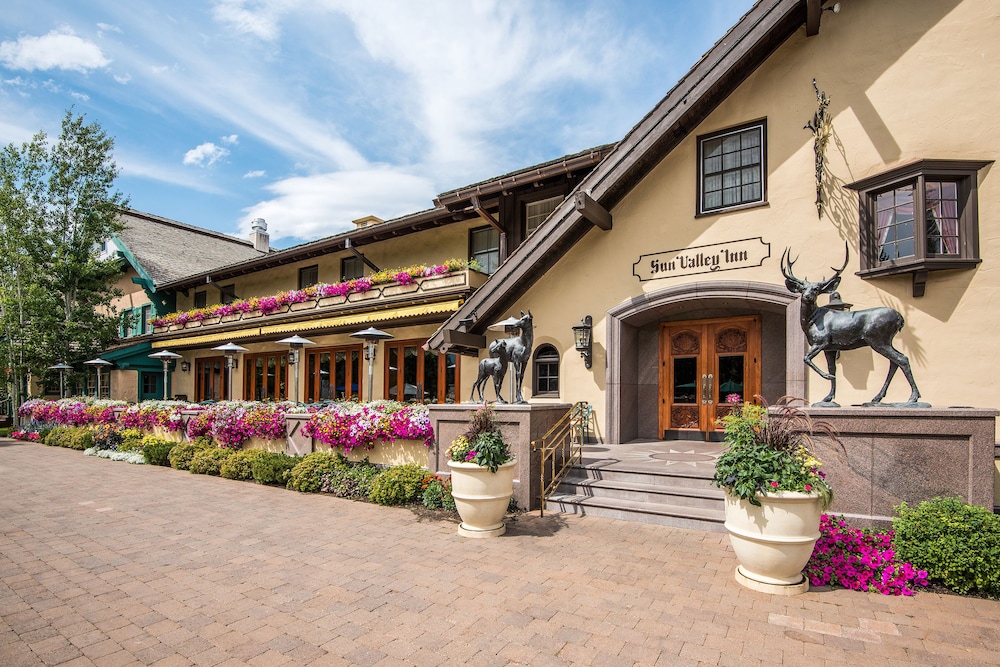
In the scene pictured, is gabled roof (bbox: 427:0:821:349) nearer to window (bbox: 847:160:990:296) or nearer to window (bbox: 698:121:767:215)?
window (bbox: 698:121:767:215)

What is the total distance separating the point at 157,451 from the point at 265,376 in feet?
24.0

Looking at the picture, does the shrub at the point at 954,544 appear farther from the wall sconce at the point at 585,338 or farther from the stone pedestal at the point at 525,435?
the wall sconce at the point at 585,338

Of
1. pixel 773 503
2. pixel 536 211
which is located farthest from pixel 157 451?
pixel 773 503

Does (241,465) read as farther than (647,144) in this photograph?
Yes

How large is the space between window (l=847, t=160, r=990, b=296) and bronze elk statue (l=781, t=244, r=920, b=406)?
2187 millimetres

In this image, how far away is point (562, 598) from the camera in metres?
5.38

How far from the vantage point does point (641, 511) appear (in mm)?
8031

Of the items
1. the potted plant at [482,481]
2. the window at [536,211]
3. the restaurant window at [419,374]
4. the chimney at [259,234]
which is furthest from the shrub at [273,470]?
the chimney at [259,234]

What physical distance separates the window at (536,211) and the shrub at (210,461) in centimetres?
978

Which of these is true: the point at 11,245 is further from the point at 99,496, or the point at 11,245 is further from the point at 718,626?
the point at 718,626

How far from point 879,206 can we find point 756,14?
4.19m

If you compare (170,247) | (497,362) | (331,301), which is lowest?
(497,362)

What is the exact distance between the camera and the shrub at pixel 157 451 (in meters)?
14.9

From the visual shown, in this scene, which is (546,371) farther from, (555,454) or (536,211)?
(536,211)
